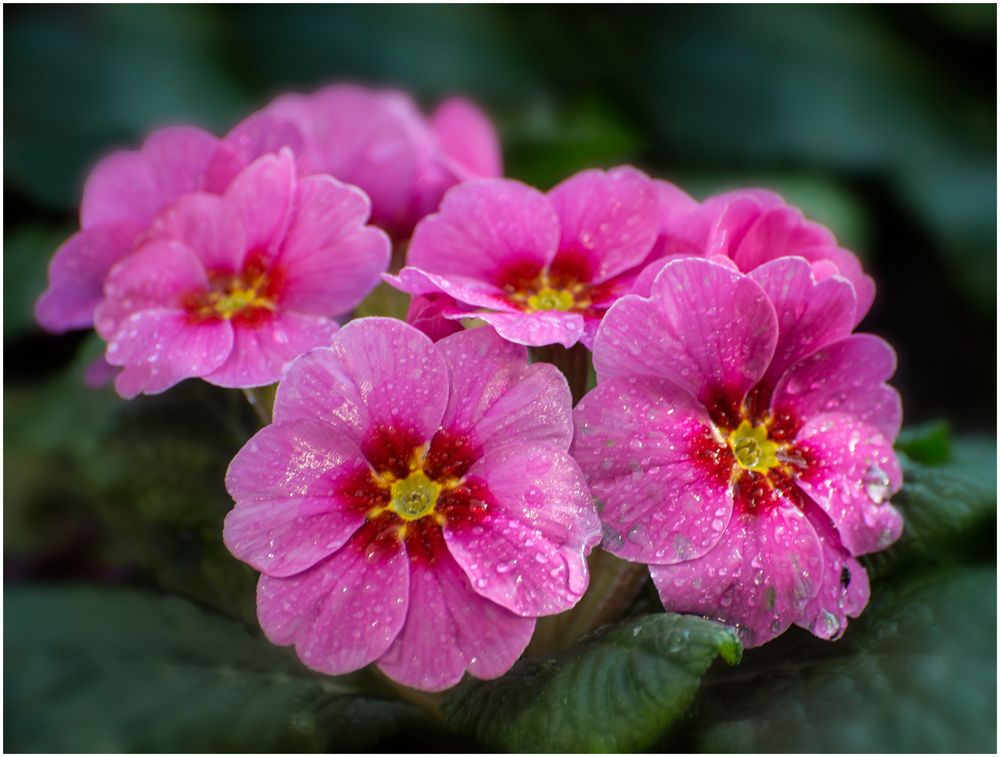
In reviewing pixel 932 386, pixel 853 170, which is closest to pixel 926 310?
pixel 932 386

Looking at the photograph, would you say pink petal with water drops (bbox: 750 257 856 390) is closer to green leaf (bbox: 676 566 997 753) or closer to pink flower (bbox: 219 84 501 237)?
green leaf (bbox: 676 566 997 753)

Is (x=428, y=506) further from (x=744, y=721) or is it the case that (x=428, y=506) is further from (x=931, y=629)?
(x=931, y=629)

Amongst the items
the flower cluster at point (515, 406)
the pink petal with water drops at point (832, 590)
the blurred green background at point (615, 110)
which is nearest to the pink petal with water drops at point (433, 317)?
the flower cluster at point (515, 406)

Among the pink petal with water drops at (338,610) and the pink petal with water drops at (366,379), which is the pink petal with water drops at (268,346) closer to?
the pink petal with water drops at (366,379)

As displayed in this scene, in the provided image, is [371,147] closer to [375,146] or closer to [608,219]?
[375,146]

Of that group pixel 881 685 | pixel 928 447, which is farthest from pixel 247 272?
pixel 928 447

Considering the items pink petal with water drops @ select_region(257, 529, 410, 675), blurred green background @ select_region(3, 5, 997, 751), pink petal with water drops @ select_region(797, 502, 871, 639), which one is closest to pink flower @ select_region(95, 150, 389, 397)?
pink petal with water drops @ select_region(257, 529, 410, 675)
